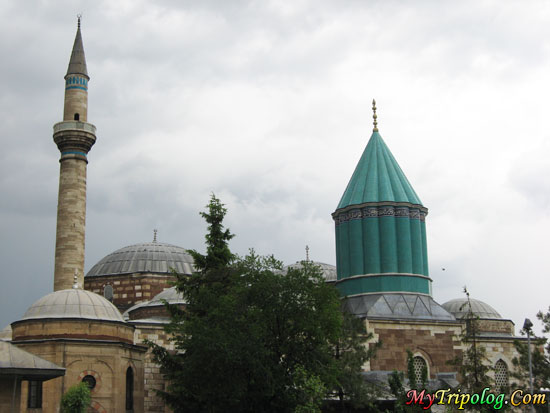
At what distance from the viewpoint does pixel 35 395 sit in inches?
947

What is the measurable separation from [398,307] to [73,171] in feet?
46.8

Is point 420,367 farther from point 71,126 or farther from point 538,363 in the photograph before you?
point 71,126

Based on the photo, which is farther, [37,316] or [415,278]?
[415,278]

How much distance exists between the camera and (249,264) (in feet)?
72.3

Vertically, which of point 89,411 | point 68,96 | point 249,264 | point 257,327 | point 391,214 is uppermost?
point 68,96

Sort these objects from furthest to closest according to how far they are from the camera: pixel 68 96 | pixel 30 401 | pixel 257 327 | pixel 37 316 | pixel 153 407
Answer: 1. pixel 68 96
2. pixel 153 407
3. pixel 37 316
4. pixel 30 401
5. pixel 257 327

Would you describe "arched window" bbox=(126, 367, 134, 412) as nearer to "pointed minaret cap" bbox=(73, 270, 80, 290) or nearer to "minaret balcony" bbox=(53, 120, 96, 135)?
"pointed minaret cap" bbox=(73, 270, 80, 290)

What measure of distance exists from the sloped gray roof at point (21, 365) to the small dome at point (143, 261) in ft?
57.1

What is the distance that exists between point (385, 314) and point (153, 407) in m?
8.93

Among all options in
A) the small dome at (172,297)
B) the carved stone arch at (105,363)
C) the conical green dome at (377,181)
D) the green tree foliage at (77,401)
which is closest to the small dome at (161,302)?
the small dome at (172,297)

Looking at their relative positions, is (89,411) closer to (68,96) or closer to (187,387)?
(187,387)

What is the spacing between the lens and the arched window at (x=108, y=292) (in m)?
37.1

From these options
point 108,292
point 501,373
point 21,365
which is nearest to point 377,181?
point 501,373

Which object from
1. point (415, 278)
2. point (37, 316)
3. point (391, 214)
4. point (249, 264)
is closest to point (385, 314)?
point (415, 278)
